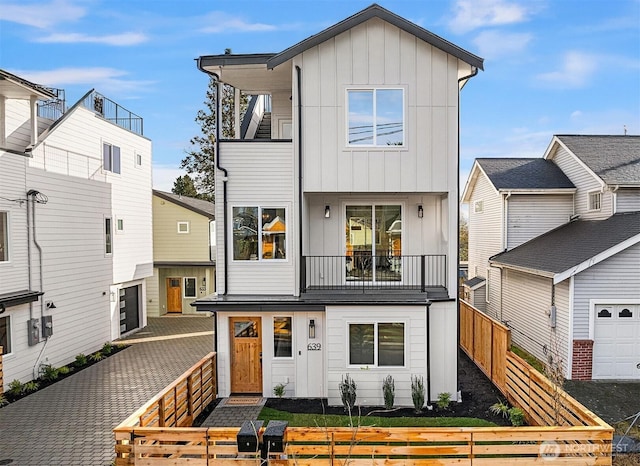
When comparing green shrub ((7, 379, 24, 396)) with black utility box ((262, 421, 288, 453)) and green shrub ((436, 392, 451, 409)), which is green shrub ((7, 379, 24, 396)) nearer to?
black utility box ((262, 421, 288, 453))

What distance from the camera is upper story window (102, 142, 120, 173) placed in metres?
16.1

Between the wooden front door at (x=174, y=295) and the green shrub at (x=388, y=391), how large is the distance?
15.2 metres

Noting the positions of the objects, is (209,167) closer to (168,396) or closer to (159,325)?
(159,325)

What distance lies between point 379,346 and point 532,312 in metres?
7.32

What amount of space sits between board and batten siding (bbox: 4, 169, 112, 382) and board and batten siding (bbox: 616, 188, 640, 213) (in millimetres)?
18708

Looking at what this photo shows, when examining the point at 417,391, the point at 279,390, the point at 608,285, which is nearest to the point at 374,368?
the point at 417,391

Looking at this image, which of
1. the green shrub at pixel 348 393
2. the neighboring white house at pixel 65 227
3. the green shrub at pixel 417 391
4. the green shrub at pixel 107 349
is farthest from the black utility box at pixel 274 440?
the green shrub at pixel 107 349

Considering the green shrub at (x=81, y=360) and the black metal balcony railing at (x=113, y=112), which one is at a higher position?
the black metal balcony railing at (x=113, y=112)

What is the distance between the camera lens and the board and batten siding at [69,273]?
1171cm

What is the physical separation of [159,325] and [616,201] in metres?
19.6

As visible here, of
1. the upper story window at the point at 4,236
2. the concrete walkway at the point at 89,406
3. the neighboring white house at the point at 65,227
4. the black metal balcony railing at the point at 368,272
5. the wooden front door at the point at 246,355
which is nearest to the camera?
the concrete walkway at the point at 89,406

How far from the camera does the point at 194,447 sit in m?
6.34

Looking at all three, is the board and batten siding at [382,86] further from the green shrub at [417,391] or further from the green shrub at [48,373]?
the green shrub at [48,373]

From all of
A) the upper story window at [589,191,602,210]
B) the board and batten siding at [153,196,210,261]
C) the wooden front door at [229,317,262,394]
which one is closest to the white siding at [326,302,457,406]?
the wooden front door at [229,317,262,394]
